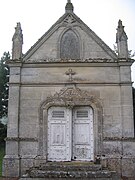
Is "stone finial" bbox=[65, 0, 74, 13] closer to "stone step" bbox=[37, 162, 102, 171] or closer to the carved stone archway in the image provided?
the carved stone archway

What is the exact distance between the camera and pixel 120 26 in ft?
44.7

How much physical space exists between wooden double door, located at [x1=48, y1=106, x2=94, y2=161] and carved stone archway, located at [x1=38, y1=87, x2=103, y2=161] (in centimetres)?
26

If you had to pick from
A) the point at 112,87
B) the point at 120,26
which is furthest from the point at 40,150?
the point at 120,26

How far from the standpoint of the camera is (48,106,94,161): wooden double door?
12.6m

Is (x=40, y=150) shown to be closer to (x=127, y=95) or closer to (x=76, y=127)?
(x=76, y=127)

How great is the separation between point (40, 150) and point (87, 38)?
19.4 ft

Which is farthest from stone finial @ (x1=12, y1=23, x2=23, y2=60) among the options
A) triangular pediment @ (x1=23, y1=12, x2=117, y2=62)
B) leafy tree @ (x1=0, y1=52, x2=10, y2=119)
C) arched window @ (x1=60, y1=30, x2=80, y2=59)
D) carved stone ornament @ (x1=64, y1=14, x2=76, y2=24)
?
leafy tree @ (x1=0, y1=52, x2=10, y2=119)

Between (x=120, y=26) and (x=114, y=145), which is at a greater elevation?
(x=120, y=26)

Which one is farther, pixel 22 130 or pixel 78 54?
pixel 78 54

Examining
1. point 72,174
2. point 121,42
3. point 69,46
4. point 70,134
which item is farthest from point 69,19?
point 72,174

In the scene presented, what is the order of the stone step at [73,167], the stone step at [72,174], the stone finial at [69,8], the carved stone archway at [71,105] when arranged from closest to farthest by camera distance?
the stone step at [72,174] → the stone step at [73,167] → the carved stone archway at [71,105] → the stone finial at [69,8]

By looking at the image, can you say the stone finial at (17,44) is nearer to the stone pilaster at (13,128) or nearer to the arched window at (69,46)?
the stone pilaster at (13,128)

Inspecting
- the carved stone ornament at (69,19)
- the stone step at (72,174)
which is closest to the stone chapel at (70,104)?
the carved stone ornament at (69,19)

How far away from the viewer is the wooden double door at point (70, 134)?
12.6 m
